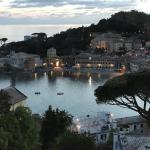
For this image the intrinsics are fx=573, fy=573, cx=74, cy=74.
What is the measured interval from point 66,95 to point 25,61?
1720 centimetres

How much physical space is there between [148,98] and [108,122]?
14.5ft

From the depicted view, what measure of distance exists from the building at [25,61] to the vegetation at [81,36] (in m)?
2.57

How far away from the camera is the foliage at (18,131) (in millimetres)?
4908

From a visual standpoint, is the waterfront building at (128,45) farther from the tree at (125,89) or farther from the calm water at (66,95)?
the tree at (125,89)

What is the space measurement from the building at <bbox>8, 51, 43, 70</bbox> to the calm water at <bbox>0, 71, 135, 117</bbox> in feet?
20.8

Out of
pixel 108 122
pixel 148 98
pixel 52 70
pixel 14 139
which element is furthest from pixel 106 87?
pixel 52 70

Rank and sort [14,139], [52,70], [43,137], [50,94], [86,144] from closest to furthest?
[14,139] → [86,144] → [43,137] → [50,94] → [52,70]

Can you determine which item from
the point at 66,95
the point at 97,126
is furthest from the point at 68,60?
the point at 97,126

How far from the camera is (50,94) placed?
22.8 meters

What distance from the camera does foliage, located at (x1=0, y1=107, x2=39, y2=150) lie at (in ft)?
16.1

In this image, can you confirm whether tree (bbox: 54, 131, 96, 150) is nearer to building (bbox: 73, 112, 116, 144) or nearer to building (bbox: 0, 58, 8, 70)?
building (bbox: 73, 112, 116, 144)

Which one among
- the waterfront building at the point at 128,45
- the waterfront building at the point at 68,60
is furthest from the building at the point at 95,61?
the waterfront building at the point at 128,45

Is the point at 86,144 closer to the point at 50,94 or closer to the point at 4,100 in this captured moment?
the point at 4,100

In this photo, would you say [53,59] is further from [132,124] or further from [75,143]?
[75,143]
